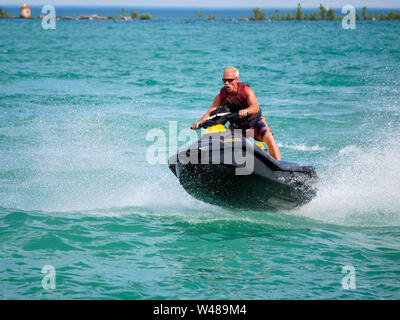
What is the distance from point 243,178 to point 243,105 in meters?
1.02

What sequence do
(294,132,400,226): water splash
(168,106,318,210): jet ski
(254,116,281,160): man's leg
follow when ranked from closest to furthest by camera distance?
(168,106,318,210): jet ski, (254,116,281,160): man's leg, (294,132,400,226): water splash

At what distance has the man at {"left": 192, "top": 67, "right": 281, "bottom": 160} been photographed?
641cm

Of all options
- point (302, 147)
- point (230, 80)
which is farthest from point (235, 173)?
point (302, 147)

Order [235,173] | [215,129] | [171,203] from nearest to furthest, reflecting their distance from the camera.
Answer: [235,173] < [215,129] < [171,203]

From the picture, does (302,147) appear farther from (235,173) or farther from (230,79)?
(235,173)

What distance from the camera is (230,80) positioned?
6.43m

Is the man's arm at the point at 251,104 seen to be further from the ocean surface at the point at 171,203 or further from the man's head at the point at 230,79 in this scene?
the ocean surface at the point at 171,203

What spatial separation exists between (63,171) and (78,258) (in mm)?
3655

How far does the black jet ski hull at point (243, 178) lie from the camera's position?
19.2 ft

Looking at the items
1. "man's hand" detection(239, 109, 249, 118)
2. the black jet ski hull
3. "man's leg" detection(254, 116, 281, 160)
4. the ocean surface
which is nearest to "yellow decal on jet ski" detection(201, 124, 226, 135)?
the black jet ski hull

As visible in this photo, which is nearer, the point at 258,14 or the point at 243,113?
the point at 243,113

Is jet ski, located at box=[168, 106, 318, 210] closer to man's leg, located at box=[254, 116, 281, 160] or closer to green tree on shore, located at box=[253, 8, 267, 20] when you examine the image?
man's leg, located at box=[254, 116, 281, 160]

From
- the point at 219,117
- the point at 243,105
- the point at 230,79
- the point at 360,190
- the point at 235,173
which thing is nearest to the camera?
the point at 235,173

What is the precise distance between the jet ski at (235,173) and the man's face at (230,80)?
0.26 meters
